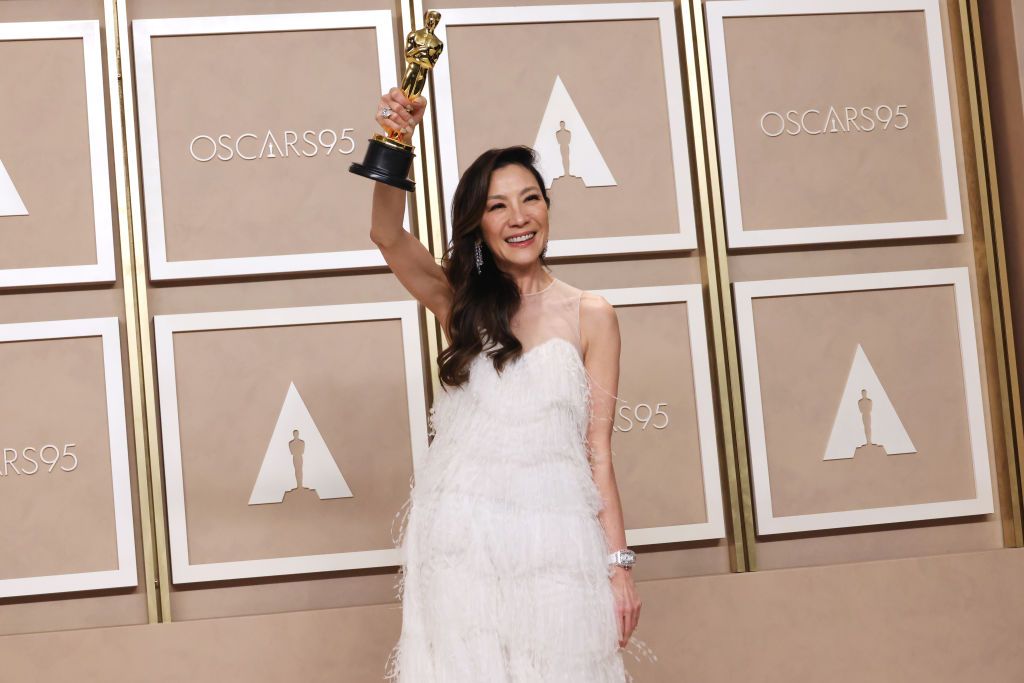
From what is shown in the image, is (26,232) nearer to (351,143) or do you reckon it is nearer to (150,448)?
(150,448)

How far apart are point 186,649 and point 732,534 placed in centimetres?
163

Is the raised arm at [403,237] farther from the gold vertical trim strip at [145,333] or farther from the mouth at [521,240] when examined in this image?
the gold vertical trim strip at [145,333]

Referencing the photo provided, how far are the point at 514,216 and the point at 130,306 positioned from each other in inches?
56.9

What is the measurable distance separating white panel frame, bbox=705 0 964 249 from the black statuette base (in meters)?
1.60

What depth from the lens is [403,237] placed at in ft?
7.16

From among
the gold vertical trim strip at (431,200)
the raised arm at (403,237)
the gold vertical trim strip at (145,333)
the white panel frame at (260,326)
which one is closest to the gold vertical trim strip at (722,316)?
the gold vertical trim strip at (431,200)

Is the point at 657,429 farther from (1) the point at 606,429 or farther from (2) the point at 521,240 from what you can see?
(2) the point at 521,240

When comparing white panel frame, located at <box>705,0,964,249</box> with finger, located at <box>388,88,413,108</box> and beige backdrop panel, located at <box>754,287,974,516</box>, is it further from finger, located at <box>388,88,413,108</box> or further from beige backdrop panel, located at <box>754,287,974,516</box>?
finger, located at <box>388,88,413,108</box>

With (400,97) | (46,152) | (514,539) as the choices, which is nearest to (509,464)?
(514,539)

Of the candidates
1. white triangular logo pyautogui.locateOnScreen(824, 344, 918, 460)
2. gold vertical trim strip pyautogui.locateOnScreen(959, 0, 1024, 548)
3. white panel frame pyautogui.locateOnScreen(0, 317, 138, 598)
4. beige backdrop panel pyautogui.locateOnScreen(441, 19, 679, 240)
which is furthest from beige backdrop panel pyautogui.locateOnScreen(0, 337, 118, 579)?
gold vertical trim strip pyautogui.locateOnScreen(959, 0, 1024, 548)

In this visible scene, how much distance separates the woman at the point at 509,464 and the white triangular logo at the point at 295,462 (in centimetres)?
96

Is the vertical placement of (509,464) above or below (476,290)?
below

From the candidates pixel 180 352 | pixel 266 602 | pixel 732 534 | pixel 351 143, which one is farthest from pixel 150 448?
pixel 732 534

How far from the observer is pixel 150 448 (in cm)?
308
